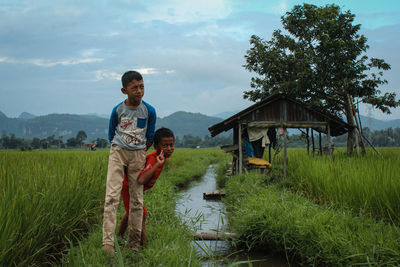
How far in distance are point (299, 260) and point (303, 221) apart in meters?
0.48

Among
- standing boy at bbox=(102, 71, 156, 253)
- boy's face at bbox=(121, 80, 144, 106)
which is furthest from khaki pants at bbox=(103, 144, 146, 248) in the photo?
boy's face at bbox=(121, 80, 144, 106)

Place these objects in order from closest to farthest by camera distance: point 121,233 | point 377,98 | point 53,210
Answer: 1. point 53,210
2. point 121,233
3. point 377,98

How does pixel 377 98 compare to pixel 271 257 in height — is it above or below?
above

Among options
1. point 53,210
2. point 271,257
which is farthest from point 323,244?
point 53,210

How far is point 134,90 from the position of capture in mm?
2816

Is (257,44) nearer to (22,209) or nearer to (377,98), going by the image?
(377,98)

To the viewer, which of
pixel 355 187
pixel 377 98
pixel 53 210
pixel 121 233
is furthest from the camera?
pixel 377 98

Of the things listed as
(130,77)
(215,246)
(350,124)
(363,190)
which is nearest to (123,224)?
(215,246)

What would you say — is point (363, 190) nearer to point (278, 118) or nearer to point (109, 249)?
point (109, 249)

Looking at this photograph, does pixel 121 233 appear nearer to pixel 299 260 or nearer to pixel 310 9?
pixel 299 260

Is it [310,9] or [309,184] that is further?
[310,9]

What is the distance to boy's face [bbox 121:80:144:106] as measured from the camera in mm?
2811

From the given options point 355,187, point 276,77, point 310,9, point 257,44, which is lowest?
point 355,187

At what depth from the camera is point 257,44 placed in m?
14.6
